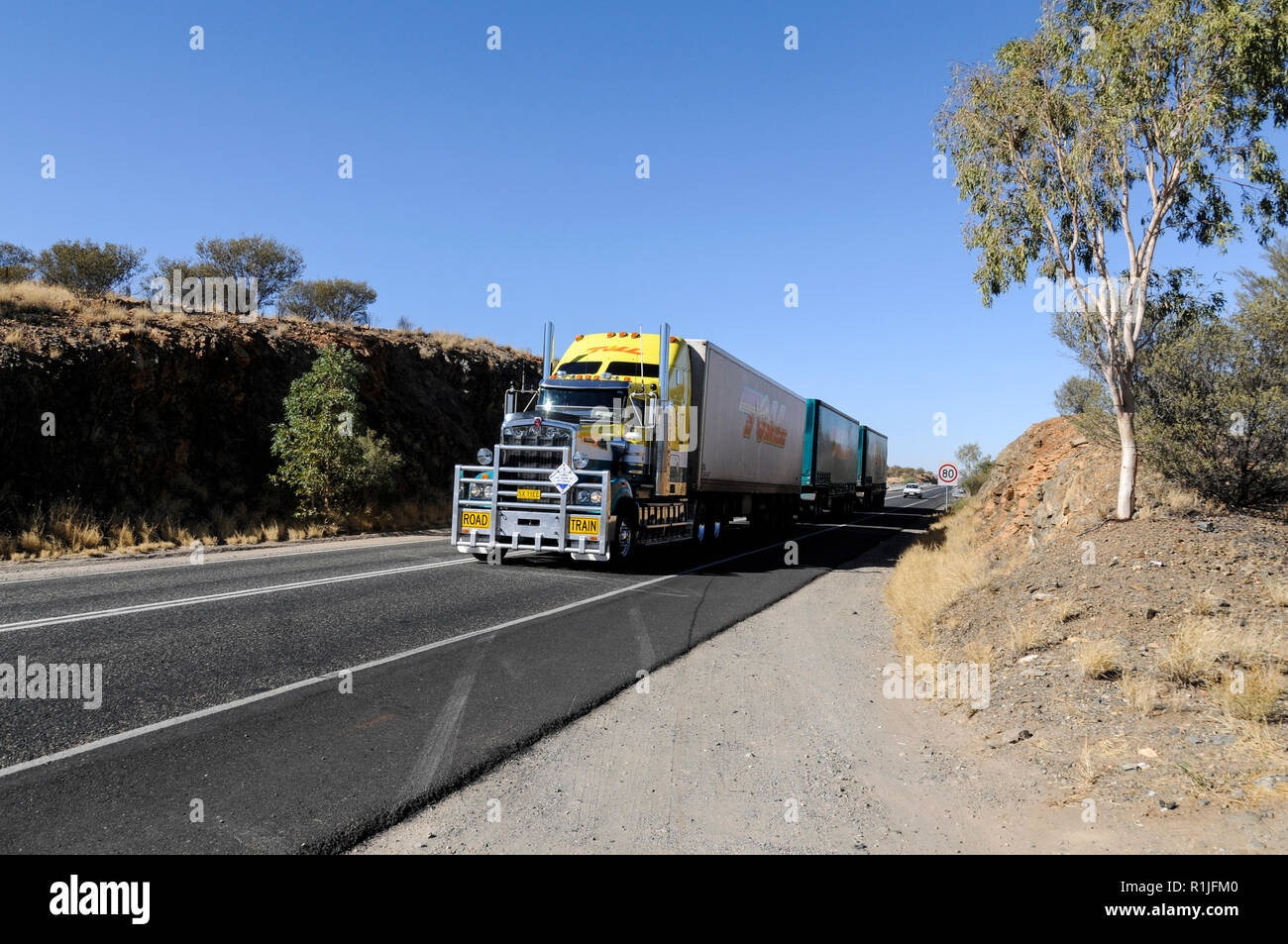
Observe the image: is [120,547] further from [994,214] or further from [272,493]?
[994,214]

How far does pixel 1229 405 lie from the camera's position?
10242 mm

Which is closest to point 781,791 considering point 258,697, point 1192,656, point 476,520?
point 1192,656

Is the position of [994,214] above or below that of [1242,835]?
above

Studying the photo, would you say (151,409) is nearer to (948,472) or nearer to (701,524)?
(701,524)

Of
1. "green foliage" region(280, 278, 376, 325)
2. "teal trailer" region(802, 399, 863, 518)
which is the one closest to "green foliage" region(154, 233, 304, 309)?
"green foliage" region(280, 278, 376, 325)

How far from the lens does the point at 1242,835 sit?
3.60 m

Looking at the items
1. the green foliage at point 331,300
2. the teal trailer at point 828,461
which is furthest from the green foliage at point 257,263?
the teal trailer at point 828,461

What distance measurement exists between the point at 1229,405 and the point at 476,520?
11.4 meters

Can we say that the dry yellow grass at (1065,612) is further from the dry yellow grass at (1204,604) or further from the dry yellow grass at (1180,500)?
the dry yellow grass at (1180,500)

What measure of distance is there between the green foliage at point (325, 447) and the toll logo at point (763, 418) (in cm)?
971

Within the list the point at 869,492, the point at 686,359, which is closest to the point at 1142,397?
the point at 686,359

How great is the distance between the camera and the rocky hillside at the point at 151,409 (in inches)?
664

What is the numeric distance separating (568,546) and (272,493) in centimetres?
1198

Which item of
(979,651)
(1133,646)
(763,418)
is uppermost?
(763,418)
